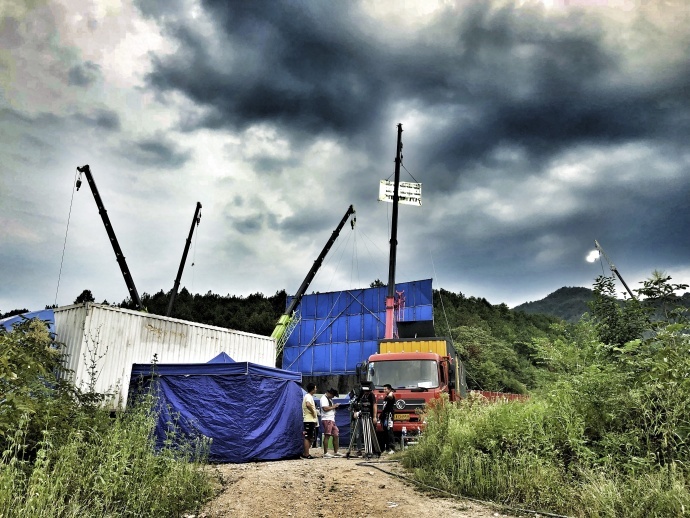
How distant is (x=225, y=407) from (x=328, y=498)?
5454 millimetres

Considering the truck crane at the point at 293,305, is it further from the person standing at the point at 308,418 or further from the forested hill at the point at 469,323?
the person standing at the point at 308,418

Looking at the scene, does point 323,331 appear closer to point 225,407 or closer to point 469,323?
point 225,407

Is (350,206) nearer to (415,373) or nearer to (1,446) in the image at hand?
(415,373)

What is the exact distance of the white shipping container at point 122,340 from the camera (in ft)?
52.4

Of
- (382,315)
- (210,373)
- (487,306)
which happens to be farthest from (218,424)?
(487,306)

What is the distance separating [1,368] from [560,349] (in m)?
9.33

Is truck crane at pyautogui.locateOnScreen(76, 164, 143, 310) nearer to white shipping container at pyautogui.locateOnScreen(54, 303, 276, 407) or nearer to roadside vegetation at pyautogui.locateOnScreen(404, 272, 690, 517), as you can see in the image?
white shipping container at pyautogui.locateOnScreen(54, 303, 276, 407)

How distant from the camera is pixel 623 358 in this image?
8203 millimetres

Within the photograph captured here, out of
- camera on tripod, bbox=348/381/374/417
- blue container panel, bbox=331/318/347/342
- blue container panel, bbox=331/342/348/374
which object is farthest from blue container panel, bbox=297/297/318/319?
camera on tripod, bbox=348/381/374/417

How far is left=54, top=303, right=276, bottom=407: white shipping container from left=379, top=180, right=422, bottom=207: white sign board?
1701cm

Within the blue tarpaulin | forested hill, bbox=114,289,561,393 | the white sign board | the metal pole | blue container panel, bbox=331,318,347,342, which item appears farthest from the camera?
forested hill, bbox=114,289,561,393

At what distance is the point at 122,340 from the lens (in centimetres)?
1716

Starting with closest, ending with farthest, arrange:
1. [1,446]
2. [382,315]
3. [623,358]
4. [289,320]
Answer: [1,446] < [623,358] < [382,315] < [289,320]

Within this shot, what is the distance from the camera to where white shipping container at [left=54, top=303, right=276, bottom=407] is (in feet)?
52.4
